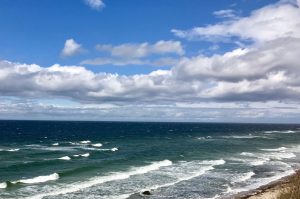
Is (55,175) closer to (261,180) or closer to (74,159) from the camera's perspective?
(74,159)

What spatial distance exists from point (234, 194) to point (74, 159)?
27.4 meters

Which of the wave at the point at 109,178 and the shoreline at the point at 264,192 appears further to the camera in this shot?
the wave at the point at 109,178

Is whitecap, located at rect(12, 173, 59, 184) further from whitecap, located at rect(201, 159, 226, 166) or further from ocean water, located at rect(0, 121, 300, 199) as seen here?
whitecap, located at rect(201, 159, 226, 166)

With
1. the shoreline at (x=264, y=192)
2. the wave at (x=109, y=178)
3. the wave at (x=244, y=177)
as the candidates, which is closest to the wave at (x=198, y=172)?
the wave at (x=109, y=178)

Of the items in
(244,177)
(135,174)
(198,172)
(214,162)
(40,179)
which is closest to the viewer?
(40,179)

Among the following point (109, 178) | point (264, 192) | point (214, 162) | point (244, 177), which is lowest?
point (264, 192)

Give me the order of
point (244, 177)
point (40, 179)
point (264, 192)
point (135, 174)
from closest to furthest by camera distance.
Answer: point (264, 192) → point (40, 179) → point (244, 177) → point (135, 174)

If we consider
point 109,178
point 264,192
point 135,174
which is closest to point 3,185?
point 109,178

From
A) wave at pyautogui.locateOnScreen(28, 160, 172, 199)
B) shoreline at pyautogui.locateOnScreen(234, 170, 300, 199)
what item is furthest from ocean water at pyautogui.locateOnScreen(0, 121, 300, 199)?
shoreline at pyautogui.locateOnScreen(234, 170, 300, 199)

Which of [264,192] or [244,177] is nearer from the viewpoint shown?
[264,192]

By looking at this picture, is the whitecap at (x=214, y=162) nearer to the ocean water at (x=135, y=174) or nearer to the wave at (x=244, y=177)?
the ocean water at (x=135, y=174)

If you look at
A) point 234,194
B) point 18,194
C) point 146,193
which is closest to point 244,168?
→ point 234,194

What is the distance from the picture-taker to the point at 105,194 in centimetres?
3556

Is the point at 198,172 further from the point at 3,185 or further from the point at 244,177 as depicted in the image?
the point at 3,185
